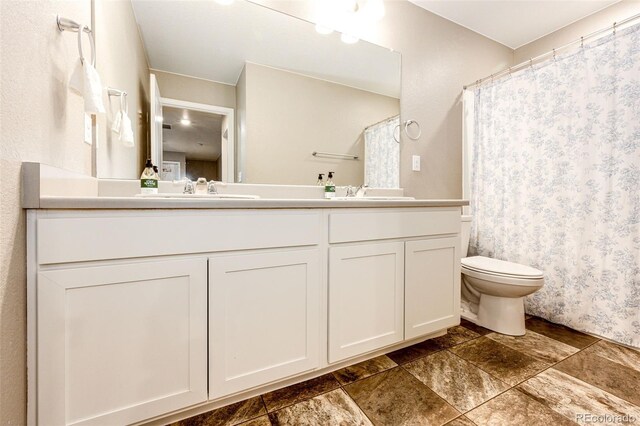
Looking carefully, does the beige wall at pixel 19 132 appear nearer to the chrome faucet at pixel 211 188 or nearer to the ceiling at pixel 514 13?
the chrome faucet at pixel 211 188

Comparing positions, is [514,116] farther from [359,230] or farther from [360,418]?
[360,418]

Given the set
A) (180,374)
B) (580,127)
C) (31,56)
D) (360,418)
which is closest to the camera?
(31,56)

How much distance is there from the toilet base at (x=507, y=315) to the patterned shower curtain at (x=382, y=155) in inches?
39.2

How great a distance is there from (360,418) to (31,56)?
156 cm

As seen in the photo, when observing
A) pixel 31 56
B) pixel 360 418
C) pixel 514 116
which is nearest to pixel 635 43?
pixel 514 116

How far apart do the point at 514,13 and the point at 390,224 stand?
6.90 feet

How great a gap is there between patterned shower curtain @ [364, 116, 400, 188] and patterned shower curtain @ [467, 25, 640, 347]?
0.74 meters

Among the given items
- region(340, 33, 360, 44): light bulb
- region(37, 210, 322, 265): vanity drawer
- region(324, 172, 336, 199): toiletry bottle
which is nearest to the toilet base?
region(324, 172, 336, 199): toiletry bottle

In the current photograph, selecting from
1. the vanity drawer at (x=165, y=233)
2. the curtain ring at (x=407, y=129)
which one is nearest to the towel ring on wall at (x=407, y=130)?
the curtain ring at (x=407, y=129)

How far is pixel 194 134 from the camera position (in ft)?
5.10

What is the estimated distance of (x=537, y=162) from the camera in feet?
6.46

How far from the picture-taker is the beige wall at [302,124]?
5.50 ft

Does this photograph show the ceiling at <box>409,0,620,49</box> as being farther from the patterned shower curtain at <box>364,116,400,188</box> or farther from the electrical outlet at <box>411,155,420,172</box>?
the electrical outlet at <box>411,155,420,172</box>

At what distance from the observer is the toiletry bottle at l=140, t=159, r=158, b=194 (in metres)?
1.30
